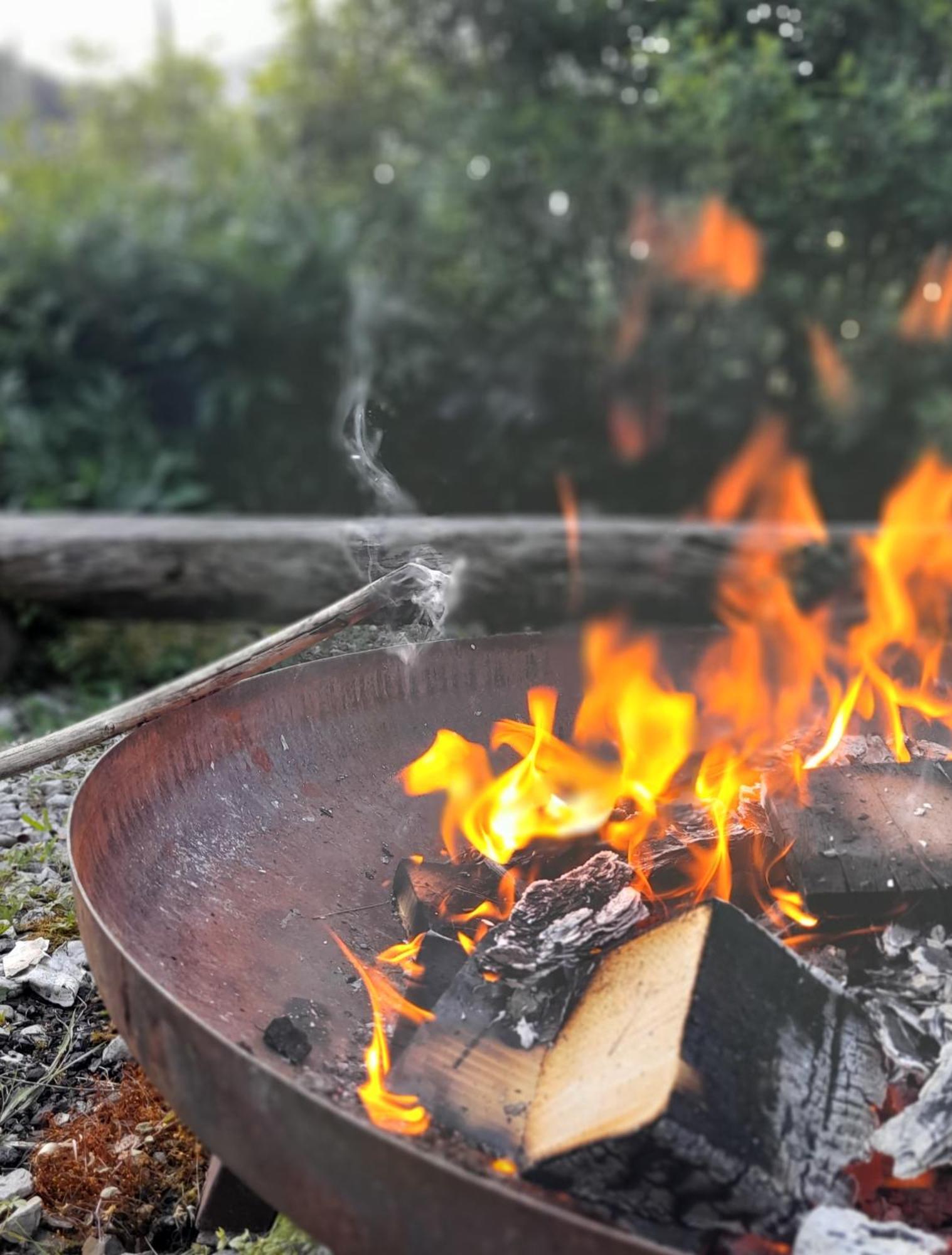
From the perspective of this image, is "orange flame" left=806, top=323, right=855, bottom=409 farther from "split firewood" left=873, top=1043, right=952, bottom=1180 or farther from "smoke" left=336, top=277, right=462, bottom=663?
"split firewood" left=873, top=1043, right=952, bottom=1180

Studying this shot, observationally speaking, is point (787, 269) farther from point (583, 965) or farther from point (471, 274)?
point (583, 965)

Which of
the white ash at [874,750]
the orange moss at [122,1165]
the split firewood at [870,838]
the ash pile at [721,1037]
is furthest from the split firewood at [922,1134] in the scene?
the orange moss at [122,1165]

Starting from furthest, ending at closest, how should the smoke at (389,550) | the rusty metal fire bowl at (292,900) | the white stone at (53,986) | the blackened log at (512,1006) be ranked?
the smoke at (389,550), the white stone at (53,986), the blackened log at (512,1006), the rusty metal fire bowl at (292,900)

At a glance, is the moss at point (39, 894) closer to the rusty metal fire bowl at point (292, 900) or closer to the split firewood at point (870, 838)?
the rusty metal fire bowl at point (292, 900)

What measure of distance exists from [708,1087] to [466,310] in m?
5.64

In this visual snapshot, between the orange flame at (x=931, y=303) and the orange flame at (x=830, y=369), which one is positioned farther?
the orange flame at (x=830, y=369)

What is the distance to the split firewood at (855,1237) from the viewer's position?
4.29 ft

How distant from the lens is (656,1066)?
144cm

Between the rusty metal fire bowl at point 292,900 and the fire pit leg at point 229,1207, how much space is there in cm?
27

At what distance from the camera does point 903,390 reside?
582 centimetres

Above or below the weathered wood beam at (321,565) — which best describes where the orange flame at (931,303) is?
above

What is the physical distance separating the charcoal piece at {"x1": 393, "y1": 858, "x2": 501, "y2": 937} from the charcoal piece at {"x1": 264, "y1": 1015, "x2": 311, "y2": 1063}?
35 centimetres

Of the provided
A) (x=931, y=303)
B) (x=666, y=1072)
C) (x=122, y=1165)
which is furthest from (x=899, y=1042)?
(x=931, y=303)

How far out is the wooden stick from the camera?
1950 millimetres
